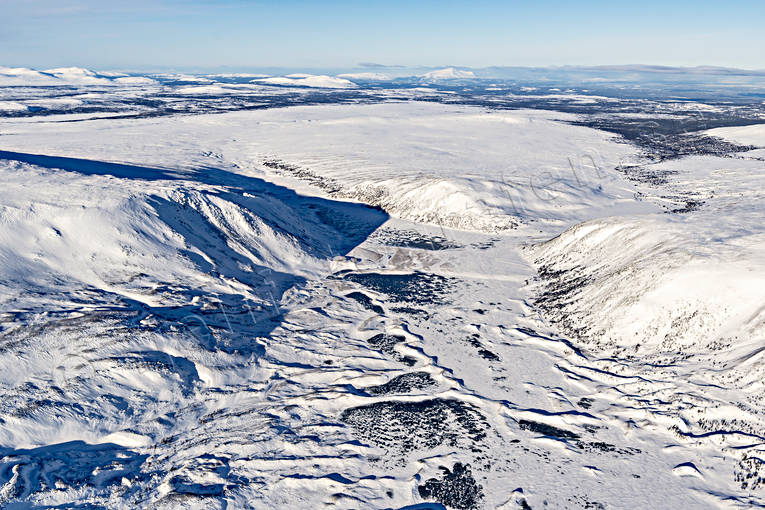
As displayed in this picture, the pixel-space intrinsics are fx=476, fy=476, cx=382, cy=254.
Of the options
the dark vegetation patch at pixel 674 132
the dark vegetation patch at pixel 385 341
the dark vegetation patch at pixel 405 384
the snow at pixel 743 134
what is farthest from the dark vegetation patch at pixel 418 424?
the snow at pixel 743 134

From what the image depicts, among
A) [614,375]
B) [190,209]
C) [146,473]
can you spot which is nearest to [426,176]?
[190,209]

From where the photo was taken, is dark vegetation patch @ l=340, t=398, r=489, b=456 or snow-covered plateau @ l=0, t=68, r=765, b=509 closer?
snow-covered plateau @ l=0, t=68, r=765, b=509

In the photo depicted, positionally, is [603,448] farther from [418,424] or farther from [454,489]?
[418,424]

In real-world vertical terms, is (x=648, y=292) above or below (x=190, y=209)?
below

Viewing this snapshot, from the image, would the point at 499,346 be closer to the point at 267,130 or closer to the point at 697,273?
the point at 697,273

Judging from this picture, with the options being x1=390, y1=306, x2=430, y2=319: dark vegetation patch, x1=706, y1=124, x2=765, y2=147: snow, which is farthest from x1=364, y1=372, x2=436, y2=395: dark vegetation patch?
x1=706, y1=124, x2=765, y2=147: snow

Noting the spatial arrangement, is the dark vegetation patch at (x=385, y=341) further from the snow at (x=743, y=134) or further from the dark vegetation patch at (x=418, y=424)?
the snow at (x=743, y=134)

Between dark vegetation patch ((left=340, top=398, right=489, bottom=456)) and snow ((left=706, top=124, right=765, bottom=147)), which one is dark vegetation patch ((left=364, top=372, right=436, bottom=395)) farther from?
snow ((left=706, top=124, right=765, bottom=147))
